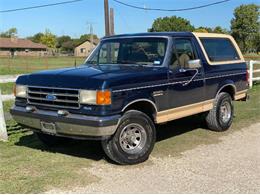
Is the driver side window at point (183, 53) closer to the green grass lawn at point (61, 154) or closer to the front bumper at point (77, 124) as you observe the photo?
the green grass lawn at point (61, 154)

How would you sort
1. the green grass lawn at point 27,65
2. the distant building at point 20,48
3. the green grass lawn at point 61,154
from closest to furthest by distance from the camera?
the green grass lawn at point 61,154, the green grass lawn at point 27,65, the distant building at point 20,48

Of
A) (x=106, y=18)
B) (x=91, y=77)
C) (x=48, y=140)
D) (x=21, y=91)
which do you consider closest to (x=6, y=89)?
(x=106, y=18)

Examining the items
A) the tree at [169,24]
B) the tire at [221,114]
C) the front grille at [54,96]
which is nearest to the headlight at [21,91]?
the front grille at [54,96]

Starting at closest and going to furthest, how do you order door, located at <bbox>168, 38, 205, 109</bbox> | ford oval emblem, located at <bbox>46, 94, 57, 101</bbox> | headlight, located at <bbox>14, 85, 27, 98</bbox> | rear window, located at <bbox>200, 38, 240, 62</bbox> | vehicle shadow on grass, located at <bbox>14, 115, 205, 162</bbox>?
ford oval emblem, located at <bbox>46, 94, 57, 101</bbox> → headlight, located at <bbox>14, 85, 27, 98</bbox> → vehicle shadow on grass, located at <bbox>14, 115, 205, 162</bbox> → door, located at <bbox>168, 38, 205, 109</bbox> → rear window, located at <bbox>200, 38, 240, 62</bbox>

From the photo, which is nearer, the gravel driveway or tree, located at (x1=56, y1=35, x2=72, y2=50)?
the gravel driveway

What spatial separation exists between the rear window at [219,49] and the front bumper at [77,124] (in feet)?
10.3

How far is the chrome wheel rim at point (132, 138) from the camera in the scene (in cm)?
619

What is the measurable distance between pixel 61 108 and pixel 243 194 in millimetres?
2699

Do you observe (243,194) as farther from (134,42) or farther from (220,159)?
(134,42)

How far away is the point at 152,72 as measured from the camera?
6578 millimetres

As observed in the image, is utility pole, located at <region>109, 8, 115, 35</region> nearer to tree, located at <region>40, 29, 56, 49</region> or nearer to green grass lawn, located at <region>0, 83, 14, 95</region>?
green grass lawn, located at <region>0, 83, 14, 95</region>

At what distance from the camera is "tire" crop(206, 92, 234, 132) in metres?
8.53

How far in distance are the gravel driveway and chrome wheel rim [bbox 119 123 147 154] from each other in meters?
0.26

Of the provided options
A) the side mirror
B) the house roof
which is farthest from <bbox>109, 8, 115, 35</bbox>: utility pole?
the house roof
